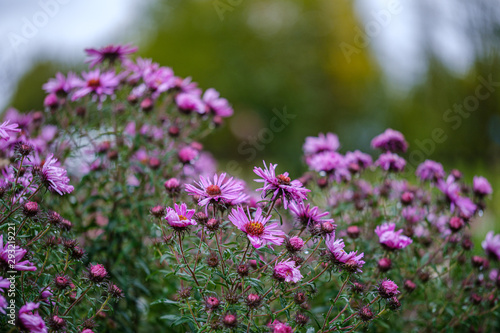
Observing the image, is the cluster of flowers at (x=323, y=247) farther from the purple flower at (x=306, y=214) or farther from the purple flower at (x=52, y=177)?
the purple flower at (x=52, y=177)

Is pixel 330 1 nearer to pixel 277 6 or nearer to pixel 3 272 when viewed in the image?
pixel 277 6

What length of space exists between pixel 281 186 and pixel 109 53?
1.53m

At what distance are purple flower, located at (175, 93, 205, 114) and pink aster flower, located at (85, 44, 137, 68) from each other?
0.38 m

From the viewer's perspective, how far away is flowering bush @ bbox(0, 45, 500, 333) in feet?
5.23

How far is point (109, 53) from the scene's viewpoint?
8.32 ft

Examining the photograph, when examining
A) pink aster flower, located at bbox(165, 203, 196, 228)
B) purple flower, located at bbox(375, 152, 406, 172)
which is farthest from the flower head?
purple flower, located at bbox(375, 152, 406, 172)

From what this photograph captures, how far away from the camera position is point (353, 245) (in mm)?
2119

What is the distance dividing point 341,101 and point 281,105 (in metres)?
3.31

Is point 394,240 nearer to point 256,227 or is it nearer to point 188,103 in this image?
point 256,227

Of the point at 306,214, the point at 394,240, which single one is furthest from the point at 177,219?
the point at 394,240

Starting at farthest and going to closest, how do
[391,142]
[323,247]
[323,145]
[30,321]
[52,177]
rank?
1. [323,145]
2. [391,142]
3. [323,247]
4. [52,177]
5. [30,321]

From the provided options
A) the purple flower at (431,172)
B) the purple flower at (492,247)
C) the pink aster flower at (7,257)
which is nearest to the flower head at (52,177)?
the pink aster flower at (7,257)

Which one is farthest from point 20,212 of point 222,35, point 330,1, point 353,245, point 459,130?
point 330,1

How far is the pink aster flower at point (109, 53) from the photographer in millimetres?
2506
